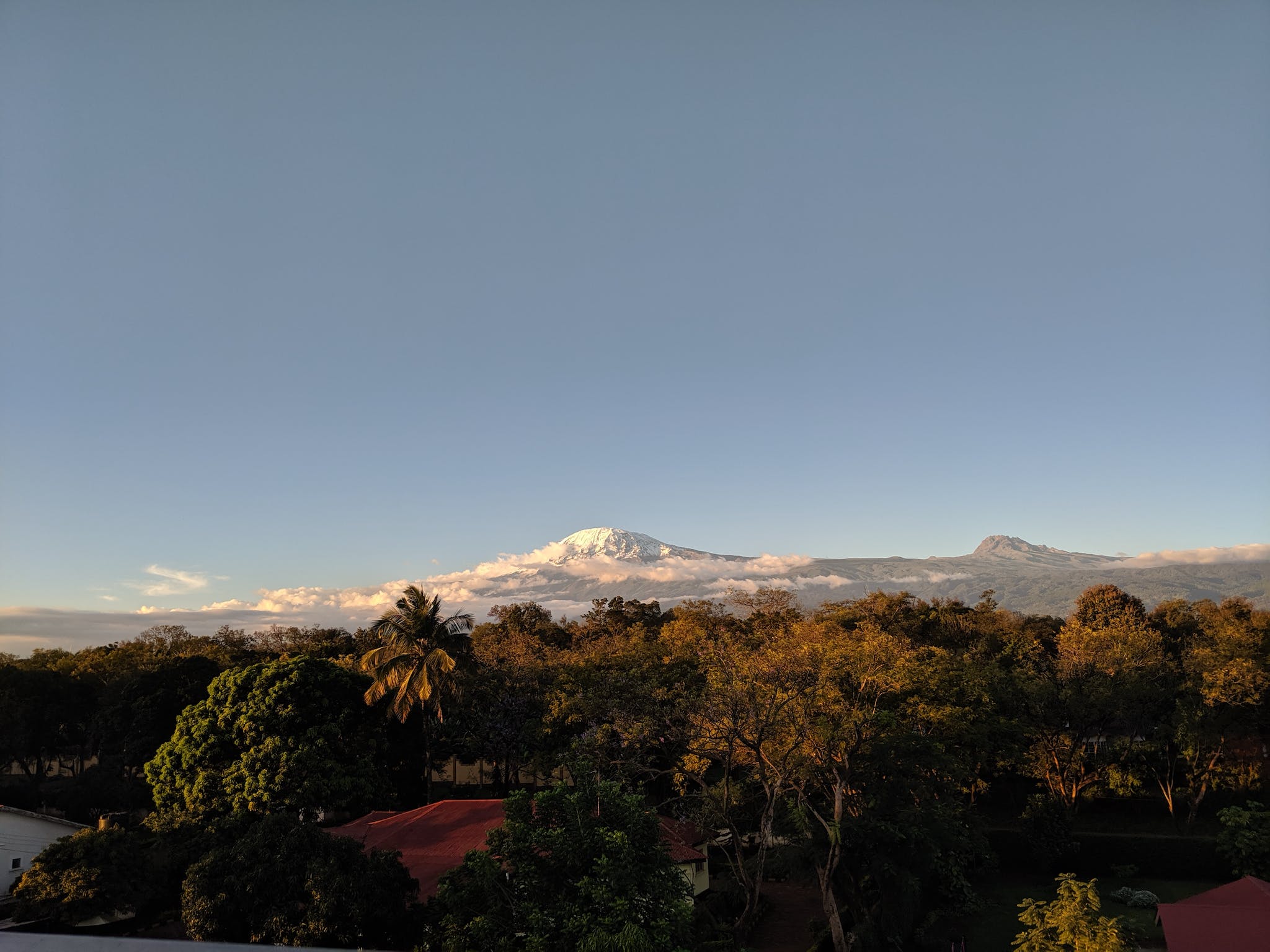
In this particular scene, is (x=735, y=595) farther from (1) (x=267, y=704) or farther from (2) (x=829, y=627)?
(1) (x=267, y=704)

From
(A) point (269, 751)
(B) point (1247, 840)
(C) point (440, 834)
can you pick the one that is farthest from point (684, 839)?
(B) point (1247, 840)

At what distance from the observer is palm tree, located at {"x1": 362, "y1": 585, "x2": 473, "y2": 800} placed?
27.6 m

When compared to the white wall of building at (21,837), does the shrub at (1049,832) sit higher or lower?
lower

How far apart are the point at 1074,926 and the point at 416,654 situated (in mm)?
21946

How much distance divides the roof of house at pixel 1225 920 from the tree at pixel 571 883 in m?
11.5

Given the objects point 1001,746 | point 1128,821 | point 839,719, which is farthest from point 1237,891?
point 1128,821

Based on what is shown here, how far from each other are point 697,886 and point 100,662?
37.4 metres

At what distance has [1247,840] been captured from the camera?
2403 cm

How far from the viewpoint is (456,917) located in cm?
1076

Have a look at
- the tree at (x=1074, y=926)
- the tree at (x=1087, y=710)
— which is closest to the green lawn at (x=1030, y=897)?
the tree at (x=1087, y=710)

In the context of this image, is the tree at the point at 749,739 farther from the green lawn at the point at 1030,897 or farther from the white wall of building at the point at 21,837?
the white wall of building at the point at 21,837

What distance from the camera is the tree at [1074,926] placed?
11.5m

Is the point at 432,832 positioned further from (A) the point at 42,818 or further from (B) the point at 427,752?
(A) the point at 42,818

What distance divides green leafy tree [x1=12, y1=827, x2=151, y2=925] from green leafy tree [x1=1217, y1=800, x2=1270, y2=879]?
103 ft
